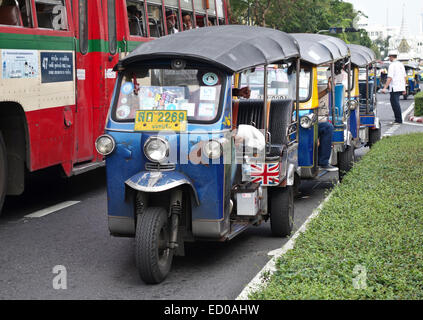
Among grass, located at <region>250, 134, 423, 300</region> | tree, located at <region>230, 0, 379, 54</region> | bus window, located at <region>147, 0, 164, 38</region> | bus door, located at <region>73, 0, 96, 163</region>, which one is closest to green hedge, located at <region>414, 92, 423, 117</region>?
tree, located at <region>230, 0, 379, 54</region>

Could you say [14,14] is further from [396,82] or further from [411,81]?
[411,81]

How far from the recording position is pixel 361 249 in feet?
19.8

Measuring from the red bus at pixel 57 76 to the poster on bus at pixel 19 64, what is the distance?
11mm

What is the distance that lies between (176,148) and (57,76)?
137 inches

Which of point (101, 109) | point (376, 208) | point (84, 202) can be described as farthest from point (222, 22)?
point (376, 208)

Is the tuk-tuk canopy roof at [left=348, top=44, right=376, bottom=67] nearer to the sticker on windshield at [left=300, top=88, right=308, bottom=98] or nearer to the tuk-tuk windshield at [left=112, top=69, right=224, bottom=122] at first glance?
the sticker on windshield at [left=300, top=88, right=308, bottom=98]

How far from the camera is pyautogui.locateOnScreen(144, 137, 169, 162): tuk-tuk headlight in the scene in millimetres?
6383

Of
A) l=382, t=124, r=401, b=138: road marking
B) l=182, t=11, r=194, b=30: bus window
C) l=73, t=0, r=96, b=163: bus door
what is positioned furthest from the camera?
l=382, t=124, r=401, b=138: road marking

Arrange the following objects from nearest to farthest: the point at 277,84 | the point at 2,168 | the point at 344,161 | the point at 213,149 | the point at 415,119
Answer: the point at 213,149 < the point at 2,168 < the point at 277,84 < the point at 344,161 < the point at 415,119

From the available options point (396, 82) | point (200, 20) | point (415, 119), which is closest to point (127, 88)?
point (200, 20)

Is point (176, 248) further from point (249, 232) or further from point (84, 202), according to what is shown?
point (84, 202)

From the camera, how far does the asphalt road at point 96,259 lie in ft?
20.0

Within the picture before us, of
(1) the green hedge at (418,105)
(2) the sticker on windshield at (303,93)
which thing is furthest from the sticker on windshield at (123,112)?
(1) the green hedge at (418,105)

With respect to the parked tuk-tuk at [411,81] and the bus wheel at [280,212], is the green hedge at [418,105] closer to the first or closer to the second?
the parked tuk-tuk at [411,81]
